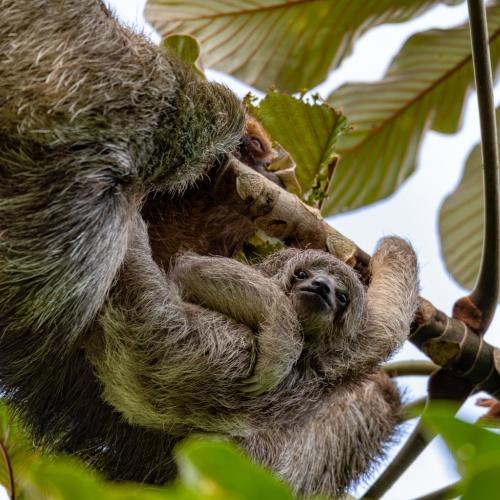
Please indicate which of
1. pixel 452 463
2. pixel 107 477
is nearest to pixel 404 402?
pixel 107 477

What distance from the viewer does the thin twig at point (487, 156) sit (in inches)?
168

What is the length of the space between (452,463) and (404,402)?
196 inches

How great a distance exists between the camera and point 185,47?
451 cm

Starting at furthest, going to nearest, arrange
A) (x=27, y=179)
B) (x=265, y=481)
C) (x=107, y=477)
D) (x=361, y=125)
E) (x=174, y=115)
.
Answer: (x=361, y=125), (x=107, y=477), (x=174, y=115), (x=27, y=179), (x=265, y=481)

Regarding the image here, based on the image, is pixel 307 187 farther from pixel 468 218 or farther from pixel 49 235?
pixel 468 218

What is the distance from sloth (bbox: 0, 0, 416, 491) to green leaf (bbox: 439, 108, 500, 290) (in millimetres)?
1815

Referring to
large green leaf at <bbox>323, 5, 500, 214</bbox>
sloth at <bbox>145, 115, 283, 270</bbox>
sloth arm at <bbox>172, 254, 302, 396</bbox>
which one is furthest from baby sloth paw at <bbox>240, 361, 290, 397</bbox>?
large green leaf at <bbox>323, 5, 500, 214</bbox>

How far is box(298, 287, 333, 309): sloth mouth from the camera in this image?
165 inches

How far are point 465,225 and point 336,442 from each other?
187cm

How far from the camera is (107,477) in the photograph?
435 cm

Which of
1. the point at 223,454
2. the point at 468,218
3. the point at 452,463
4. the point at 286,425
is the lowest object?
the point at 286,425

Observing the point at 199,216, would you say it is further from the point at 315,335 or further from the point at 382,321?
the point at 382,321

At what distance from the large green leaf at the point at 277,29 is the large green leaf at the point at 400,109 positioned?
0.91ft

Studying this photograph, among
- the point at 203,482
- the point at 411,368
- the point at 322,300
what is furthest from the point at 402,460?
the point at 203,482
